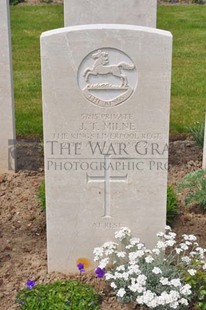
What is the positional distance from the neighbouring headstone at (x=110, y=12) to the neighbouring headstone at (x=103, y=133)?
8.36 feet

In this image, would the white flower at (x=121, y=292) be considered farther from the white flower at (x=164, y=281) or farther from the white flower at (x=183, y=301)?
the white flower at (x=183, y=301)

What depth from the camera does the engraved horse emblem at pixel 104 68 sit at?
3.83m

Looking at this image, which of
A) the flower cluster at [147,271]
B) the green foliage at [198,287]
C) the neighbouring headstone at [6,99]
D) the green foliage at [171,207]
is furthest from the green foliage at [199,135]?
the green foliage at [198,287]

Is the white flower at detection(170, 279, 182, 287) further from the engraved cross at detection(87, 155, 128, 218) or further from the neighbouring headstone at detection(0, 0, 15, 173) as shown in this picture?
the neighbouring headstone at detection(0, 0, 15, 173)

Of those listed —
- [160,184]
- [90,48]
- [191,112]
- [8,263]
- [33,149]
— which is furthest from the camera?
[191,112]

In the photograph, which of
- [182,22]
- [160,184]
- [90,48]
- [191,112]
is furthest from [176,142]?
[182,22]

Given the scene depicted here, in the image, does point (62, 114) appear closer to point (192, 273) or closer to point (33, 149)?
Answer: point (192, 273)

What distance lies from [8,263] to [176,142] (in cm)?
302

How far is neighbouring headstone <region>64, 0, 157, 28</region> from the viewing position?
6.26m

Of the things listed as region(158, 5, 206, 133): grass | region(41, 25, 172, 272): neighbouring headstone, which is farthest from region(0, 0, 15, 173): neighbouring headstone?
region(158, 5, 206, 133): grass

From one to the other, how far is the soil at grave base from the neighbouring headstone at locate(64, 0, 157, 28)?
148 centimetres

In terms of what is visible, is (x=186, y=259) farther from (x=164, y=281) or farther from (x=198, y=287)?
(x=164, y=281)

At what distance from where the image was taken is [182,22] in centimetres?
1379

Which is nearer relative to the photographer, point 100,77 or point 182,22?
point 100,77
